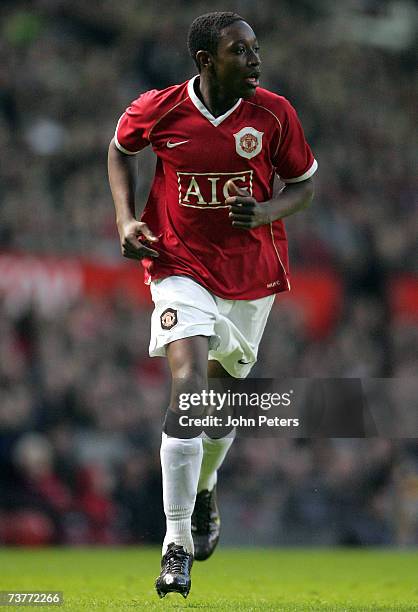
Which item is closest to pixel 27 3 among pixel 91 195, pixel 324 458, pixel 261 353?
pixel 91 195

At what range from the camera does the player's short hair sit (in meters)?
6.10

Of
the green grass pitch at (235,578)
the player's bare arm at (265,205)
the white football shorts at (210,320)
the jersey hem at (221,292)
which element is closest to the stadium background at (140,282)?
the green grass pitch at (235,578)

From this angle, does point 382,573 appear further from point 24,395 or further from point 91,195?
point 91,195

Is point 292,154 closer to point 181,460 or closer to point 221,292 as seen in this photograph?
point 221,292

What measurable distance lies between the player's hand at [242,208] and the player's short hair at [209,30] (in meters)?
0.70

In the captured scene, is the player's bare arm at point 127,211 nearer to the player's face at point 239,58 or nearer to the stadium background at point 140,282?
the player's face at point 239,58

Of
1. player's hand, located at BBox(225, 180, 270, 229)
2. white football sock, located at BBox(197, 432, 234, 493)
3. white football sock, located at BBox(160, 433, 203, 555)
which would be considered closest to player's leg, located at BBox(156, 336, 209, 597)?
white football sock, located at BBox(160, 433, 203, 555)

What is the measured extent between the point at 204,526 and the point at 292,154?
2102mm

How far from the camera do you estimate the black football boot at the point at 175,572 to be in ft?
18.5

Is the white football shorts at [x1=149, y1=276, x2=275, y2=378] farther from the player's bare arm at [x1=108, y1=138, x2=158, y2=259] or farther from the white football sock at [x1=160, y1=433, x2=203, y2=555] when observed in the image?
the white football sock at [x1=160, y1=433, x2=203, y2=555]

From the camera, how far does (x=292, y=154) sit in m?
6.37

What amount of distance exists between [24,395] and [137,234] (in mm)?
7326

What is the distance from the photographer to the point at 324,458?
1346 centimetres

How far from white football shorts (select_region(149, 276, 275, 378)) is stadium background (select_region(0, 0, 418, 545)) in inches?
231
